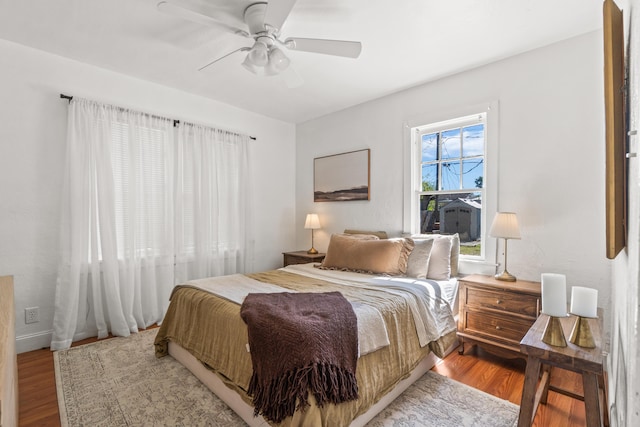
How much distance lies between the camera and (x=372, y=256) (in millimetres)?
2906

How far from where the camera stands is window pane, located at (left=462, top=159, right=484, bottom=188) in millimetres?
2988

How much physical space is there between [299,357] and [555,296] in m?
1.29

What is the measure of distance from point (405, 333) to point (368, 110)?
9.11 feet

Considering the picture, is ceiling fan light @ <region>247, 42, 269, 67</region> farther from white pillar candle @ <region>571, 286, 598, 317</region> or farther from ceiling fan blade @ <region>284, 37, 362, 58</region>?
white pillar candle @ <region>571, 286, 598, 317</region>

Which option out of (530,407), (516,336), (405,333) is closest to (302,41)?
(405,333)

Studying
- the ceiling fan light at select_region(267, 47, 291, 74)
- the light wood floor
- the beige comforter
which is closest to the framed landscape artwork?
the beige comforter

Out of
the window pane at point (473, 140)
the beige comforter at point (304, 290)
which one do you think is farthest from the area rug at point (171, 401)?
the window pane at point (473, 140)

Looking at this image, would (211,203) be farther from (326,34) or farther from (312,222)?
(326,34)

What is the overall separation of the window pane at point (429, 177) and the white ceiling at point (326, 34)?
36.7 inches

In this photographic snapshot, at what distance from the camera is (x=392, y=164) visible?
358 cm

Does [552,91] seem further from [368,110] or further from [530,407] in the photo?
[530,407]

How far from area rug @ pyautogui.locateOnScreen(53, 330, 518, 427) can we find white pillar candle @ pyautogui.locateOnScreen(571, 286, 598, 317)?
0.83 metres

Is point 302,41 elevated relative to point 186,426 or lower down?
elevated

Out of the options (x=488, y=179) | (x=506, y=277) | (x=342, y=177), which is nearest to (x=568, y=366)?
(x=506, y=277)
